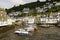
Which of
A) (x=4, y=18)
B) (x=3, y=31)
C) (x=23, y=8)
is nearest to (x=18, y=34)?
(x=3, y=31)

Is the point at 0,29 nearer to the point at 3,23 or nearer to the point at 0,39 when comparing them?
the point at 3,23

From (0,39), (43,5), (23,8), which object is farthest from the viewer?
(23,8)

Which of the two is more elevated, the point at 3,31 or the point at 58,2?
the point at 58,2

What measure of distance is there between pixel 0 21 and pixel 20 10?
4823 inches

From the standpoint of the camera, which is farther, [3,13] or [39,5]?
[39,5]

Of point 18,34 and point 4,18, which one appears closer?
point 18,34

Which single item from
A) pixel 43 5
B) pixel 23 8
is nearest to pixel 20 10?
pixel 23 8

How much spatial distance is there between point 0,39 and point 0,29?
32.1 ft

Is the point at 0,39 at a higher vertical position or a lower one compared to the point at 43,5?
lower

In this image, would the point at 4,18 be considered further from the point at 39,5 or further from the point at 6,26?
the point at 39,5

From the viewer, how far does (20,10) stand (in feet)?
596

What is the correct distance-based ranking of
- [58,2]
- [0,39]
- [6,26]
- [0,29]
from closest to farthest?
[0,39], [0,29], [6,26], [58,2]

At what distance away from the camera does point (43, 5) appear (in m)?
174

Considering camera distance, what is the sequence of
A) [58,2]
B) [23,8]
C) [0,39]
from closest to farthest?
[0,39], [58,2], [23,8]
